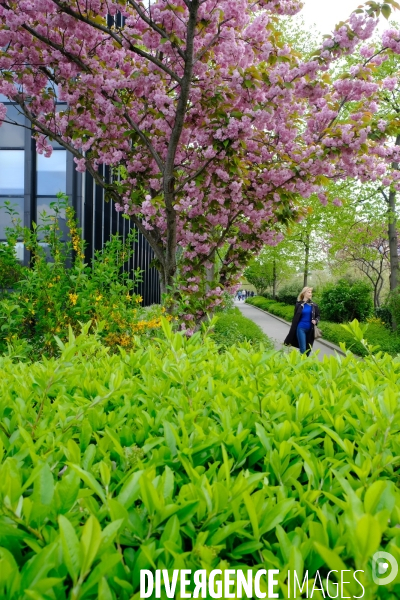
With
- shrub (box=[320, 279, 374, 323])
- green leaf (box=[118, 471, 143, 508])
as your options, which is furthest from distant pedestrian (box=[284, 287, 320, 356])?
green leaf (box=[118, 471, 143, 508])

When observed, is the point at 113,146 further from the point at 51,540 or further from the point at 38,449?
the point at 51,540

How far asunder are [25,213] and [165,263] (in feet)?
33.2

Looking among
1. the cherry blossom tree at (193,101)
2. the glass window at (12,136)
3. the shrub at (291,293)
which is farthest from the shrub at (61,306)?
the shrub at (291,293)

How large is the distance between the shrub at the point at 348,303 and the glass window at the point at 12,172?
1285 centimetres

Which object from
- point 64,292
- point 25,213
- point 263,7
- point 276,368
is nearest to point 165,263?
point 64,292

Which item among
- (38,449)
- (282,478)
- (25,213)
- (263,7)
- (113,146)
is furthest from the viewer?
(25,213)

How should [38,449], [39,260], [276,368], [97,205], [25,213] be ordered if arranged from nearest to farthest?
[38,449] → [276,368] → [39,260] → [25,213] → [97,205]

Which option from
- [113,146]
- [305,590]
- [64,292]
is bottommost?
[305,590]

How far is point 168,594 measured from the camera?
854mm

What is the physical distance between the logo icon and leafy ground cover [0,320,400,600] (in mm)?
13

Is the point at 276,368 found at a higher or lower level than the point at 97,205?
lower

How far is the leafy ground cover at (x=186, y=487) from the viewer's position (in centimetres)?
84

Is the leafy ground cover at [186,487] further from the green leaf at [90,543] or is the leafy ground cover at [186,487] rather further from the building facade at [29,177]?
the building facade at [29,177]

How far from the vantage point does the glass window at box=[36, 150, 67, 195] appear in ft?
50.8
